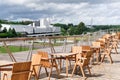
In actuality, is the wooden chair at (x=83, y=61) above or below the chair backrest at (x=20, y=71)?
below

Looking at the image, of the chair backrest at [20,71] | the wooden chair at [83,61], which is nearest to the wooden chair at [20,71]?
the chair backrest at [20,71]

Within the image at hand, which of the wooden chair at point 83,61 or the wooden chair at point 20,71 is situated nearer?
the wooden chair at point 20,71

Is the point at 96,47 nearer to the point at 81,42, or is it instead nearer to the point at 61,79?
the point at 81,42

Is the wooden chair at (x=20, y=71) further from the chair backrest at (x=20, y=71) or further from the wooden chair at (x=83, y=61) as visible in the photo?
the wooden chair at (x=83, y=61)

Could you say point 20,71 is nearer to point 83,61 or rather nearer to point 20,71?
point 20,71

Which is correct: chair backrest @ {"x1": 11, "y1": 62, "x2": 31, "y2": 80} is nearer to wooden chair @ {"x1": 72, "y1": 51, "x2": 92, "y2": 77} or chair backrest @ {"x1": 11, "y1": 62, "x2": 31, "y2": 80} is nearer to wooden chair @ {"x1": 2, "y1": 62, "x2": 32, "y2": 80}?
wooden chair @ {"x1": 2, "y1": 62, "x2": 32, "y2": 80}

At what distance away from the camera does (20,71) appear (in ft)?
18.8

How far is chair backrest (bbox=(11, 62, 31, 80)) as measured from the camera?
5617mm

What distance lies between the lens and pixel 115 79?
8.90m

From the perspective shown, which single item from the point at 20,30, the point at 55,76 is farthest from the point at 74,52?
the point at 20,30

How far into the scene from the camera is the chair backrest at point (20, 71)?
562cm

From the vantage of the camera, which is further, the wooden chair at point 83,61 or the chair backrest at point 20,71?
the wooden chair at point 83,61

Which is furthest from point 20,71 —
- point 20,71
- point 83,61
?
point 83,61

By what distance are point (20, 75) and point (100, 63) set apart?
23.9 ft
